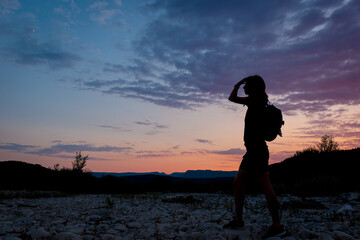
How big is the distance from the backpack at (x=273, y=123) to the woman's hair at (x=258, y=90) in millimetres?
296

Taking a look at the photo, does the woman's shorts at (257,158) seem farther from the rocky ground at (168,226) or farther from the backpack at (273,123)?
the rocky ground at (168,226)

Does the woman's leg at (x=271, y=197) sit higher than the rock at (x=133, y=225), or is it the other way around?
the woman's leg at (x=271, y=197)

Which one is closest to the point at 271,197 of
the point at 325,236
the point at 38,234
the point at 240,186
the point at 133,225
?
the point at 240,186

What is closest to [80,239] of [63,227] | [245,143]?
[63,227]

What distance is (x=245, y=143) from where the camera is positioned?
17.6ft

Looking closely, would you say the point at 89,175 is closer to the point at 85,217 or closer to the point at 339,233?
the point at 85,217

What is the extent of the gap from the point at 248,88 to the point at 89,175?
65.9 feet

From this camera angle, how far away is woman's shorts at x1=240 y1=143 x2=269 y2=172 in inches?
200

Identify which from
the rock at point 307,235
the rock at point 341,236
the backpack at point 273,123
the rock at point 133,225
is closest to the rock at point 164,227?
the rock at point 133,225

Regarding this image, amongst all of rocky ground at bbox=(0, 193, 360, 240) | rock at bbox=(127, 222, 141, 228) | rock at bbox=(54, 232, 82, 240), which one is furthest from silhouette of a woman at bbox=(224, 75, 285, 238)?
rock at bbox=(54, 232, 82, 240)

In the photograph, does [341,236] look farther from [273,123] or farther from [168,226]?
[168,226]

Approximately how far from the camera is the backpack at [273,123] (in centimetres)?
497

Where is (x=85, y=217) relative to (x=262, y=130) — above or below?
below

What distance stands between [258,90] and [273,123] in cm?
70
